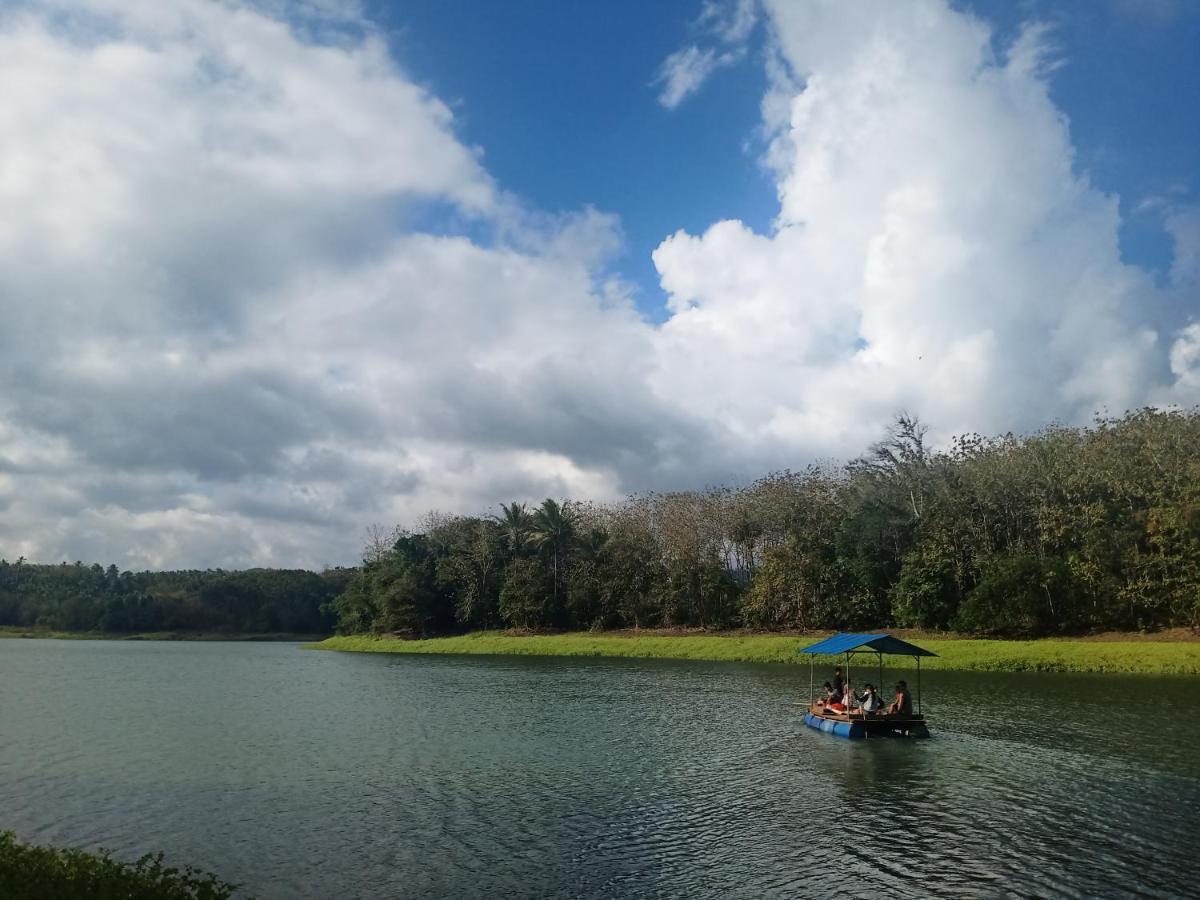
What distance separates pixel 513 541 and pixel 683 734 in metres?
72.2

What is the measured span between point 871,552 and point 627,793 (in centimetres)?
5888

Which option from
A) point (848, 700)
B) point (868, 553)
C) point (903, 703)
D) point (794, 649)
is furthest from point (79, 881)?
point (868, 553)

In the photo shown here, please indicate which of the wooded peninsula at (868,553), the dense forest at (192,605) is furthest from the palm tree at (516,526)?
the dense forest at (192,605)

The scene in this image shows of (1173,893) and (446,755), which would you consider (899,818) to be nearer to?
(1173,893)

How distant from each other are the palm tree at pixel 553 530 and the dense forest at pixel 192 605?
60.8 meters

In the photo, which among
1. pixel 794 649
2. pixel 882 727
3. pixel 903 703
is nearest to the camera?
pixel 882 727

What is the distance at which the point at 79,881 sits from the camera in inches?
492

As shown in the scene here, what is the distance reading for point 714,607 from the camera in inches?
3327

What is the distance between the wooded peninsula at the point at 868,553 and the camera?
62.0 metres

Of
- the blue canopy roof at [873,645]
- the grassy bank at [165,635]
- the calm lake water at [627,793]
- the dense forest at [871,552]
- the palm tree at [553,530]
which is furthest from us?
the grassy bank at [165,635]

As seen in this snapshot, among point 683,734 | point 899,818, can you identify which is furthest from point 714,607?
point 899,818

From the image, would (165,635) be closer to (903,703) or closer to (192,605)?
(192,605)

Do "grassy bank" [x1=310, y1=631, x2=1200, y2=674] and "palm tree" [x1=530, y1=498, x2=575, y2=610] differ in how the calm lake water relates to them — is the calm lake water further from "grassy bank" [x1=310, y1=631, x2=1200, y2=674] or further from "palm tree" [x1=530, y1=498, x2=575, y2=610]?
"palm tree" [x1=530, y1=498, x2=575, y2=610]

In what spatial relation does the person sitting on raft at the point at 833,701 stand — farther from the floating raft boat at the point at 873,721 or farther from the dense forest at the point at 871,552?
the dense forest at the point at 871,552
